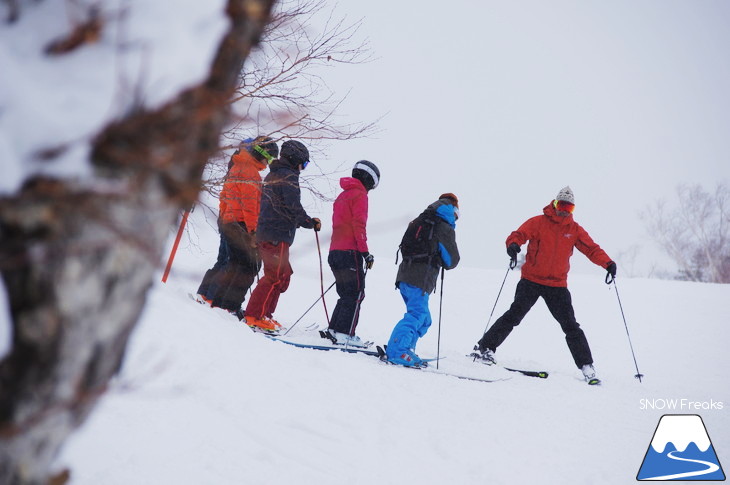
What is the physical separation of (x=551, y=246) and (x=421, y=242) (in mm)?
1776

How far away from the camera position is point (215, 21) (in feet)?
2.92

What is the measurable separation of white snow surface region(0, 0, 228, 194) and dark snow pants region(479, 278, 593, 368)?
5.32 meters

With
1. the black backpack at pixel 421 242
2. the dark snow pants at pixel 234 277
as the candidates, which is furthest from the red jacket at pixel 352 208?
the dark snow pants at pixel 234 277

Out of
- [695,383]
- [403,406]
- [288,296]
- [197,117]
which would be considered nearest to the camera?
[197,117]

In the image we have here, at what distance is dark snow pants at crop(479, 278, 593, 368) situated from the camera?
5449 mm

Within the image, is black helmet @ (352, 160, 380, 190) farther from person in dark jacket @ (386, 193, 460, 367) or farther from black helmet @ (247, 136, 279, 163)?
black helmet @ (247, 136, 279, 163)

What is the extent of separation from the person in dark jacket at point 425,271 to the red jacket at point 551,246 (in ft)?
3.78

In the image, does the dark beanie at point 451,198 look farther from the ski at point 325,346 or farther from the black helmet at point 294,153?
the ski at point 325,346

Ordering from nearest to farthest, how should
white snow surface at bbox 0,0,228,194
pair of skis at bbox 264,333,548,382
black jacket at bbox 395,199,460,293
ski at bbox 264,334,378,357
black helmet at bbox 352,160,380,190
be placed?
1. white snow surface at bbox 0,0,228,194
2. pair of skis at bbox 264,333,548,382
3. ski at bbox 264,334,378,357
4. black jacket at bbox 395,199,460,293
5. black helmet at bbox 352,160,380,190

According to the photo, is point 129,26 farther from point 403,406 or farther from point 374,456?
point 403,406

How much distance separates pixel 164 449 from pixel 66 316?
1710 mm

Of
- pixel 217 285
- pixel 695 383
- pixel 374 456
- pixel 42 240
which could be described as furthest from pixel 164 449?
pixel 695 383

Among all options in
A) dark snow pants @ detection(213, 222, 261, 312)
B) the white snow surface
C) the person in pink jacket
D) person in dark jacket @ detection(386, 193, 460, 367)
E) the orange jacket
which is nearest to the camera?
the white snow surface

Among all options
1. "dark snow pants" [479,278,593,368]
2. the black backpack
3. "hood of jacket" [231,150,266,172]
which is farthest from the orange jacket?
"dark snow pants" [479,278,593,368]
